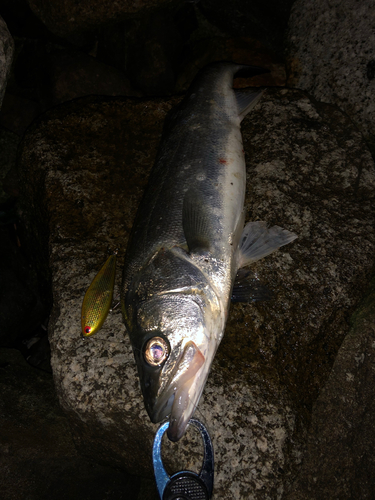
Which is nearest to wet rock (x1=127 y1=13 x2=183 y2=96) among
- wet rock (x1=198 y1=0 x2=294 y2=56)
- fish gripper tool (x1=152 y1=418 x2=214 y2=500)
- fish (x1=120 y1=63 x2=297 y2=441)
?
wet rock (x1=198 y1=0 x2=294 y2=56)

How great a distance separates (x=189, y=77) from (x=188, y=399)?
169 inches

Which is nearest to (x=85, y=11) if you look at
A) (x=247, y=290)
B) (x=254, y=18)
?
(x=254, y=18)

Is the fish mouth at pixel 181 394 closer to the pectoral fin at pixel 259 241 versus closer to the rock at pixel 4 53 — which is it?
the pectoral fin at pixel 259 241

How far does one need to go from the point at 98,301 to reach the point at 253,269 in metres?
1.34

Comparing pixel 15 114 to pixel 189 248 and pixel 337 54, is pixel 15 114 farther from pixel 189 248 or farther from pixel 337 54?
pixel 337 54

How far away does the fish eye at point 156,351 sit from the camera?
222cm

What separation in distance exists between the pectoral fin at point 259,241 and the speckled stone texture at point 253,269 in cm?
16

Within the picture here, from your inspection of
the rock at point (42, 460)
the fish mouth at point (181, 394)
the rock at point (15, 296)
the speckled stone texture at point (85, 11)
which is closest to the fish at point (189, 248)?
the fish mouth at point (181, 394)

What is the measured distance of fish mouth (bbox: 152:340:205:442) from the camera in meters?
2.14

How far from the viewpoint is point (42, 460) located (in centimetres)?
301

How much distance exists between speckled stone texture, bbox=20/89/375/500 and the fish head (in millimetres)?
461

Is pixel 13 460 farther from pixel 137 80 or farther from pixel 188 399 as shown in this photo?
pixel 137 80

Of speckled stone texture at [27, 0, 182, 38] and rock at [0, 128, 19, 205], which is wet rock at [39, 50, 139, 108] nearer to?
speckled stone texture at [27, 0, 182, 38]

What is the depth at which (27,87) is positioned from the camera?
4.93 metres
